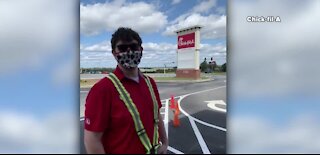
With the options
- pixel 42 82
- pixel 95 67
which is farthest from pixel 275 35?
pixel 42 82

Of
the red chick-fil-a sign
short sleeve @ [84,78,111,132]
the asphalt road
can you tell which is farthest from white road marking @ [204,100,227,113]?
short sleeve @ [84,78,111,132]

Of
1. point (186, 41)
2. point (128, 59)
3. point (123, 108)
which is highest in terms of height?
point (186, 41)

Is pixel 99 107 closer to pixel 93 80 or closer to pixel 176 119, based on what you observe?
pixel 93 80

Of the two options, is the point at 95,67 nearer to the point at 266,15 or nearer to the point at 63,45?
the point at 63,45

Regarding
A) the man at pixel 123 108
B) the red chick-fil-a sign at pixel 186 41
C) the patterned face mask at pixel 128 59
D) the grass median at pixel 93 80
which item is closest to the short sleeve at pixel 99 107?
the man at pixel 123 108

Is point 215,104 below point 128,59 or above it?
below

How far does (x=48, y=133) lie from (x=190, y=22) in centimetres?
104

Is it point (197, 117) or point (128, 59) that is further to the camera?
point (197, 117)

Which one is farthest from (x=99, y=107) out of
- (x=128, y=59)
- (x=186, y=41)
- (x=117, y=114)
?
(x=186, y=41)

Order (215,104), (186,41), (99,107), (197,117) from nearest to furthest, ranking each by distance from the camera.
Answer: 1. (99,107)
2. (186,41)
3. (215,104)
4. (197,117)

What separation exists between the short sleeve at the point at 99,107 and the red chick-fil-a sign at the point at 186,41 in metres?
0.93

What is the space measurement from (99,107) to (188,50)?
1.03m

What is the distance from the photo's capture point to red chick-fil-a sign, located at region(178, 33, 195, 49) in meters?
1.64

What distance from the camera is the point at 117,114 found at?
0.80 m
